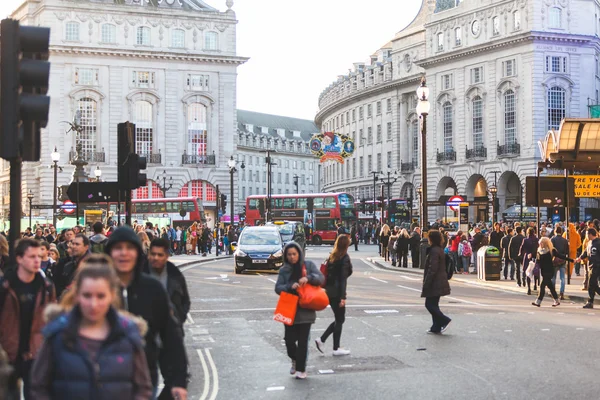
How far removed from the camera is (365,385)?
34.3ft

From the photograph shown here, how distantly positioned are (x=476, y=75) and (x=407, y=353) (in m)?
72.0

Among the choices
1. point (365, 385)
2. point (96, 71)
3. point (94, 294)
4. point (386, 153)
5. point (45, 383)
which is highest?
point (96, 71)

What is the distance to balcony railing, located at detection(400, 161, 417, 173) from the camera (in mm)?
94444

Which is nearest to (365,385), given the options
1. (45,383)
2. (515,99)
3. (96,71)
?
(45,383)

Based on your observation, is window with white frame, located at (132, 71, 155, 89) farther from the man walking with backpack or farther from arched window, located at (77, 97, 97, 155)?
the man walking with backpack

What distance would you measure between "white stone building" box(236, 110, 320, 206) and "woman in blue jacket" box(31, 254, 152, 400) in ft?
446

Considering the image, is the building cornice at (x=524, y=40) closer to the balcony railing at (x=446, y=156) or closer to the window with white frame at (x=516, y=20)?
the window with white frame at (x=516, y=20)

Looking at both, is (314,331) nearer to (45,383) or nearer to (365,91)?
(45,383)

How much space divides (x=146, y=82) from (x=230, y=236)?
38113mm

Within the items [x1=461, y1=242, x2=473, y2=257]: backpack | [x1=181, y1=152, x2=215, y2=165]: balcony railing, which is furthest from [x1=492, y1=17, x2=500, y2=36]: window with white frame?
[x1=461, y1=242, x2=473, y2=257]: backpack

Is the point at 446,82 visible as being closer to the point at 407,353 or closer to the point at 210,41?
the point at 210,41

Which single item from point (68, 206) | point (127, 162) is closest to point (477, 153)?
point (68, 206)

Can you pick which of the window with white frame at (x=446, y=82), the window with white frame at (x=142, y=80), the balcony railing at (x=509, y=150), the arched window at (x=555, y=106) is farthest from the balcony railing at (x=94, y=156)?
the arched window at (x=555, y=106)

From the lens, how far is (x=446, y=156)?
85.4 meters
